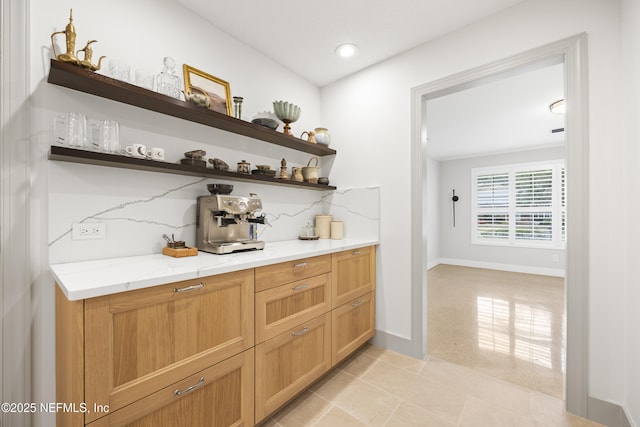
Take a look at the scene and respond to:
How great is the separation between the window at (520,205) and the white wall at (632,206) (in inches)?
184

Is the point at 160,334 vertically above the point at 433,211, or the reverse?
the point at 433,211

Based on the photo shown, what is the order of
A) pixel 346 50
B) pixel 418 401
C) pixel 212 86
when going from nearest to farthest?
pixel 418 401 → pixel 212 86 → pixel 346 50

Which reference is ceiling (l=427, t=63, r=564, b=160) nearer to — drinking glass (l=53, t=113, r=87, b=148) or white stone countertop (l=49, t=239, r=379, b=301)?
white stone countertop (l=49, t=239, r=379, b=301)

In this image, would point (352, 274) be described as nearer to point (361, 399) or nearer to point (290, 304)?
point (290, 304)

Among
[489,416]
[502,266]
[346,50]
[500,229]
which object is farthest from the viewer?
[500,229]

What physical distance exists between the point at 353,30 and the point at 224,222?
68.7 inches

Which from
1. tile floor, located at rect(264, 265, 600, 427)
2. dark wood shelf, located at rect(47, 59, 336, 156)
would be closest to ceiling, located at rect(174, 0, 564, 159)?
dark wood shelf, located at rect(47, 59, 336, 156)

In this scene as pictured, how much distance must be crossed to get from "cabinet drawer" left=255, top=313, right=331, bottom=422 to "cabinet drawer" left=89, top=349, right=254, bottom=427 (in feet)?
0.24

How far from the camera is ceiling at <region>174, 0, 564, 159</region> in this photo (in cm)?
183

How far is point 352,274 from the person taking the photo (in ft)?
7.07

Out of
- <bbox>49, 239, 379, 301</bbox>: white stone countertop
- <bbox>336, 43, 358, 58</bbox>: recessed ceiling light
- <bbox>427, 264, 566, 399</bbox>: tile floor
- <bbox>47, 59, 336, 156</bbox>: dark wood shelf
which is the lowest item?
<bbox>427, 264, 566, 399</bbox>: tile floor

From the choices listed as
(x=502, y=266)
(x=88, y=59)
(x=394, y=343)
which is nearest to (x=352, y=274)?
(x=394, y=343)

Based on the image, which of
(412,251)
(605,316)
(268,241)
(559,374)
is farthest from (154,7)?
(559,374)

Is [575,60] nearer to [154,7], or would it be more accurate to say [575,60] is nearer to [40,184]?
[154,7]
